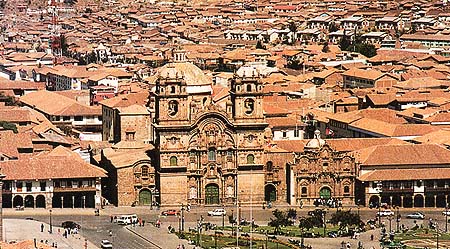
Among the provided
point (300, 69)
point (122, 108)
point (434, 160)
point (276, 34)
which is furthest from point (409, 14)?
point (434, 160)

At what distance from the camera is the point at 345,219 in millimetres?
76000

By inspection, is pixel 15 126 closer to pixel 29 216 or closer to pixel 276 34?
pixel 29 216

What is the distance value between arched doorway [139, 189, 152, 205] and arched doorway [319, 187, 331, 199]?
32.4 ft

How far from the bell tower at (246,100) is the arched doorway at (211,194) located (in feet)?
13.5

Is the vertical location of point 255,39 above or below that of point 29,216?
above

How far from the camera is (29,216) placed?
78.8 meters

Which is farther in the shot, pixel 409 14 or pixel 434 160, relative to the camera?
pixel 409 14

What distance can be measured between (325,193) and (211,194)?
21.6ft

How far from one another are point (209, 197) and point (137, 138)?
13652 millimetres

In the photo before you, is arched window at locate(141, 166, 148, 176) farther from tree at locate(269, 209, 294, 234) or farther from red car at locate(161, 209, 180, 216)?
tree at locate(269, 209, 294, 234)

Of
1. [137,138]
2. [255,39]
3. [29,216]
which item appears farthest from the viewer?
[255,39]

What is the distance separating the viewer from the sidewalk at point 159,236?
7225 centimetres

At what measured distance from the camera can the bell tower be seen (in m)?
84.3

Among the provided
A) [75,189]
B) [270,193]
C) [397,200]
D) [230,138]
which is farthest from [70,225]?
[397,200]
